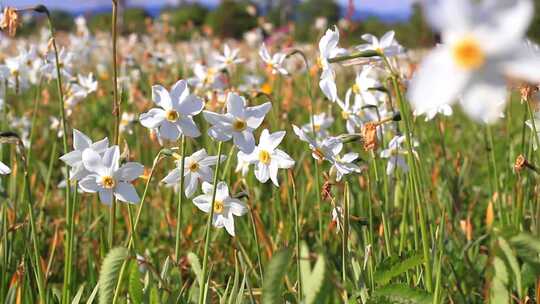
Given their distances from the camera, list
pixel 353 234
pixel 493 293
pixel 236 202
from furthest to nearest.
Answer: pixel 353 234 < pixel 236 202 < pixel 493 293

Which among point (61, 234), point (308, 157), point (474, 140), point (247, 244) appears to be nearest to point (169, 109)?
point (247, 244)

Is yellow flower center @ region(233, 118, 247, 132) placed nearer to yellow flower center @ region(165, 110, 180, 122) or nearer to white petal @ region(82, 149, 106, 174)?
yellow flower center @ region(165, 110, 180, 122)

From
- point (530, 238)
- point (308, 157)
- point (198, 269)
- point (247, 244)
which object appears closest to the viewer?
point (530, 238)

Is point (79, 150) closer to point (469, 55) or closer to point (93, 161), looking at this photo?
point (93, 161)

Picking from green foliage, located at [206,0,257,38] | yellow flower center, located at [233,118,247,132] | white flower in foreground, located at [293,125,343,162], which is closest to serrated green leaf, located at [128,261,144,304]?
yellow flower center, located at [233,118,247,132]

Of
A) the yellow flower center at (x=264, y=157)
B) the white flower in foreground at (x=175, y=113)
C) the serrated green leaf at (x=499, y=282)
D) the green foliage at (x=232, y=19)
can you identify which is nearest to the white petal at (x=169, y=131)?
the white flower in foreground at (x=175, y=113)

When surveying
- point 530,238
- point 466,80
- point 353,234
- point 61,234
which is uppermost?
point 466,80

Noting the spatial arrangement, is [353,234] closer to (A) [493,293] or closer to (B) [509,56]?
(A) [493,293]
